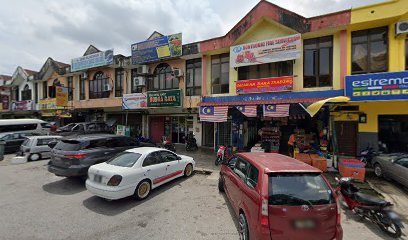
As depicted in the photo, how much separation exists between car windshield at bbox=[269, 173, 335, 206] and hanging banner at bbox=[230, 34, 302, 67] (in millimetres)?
8405

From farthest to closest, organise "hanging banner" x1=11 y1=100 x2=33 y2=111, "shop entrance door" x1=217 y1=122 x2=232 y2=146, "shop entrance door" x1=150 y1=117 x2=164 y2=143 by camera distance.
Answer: "hanging banner" x1=11 y1=100 x2=33 y2=111, "shop entrance door" x1=150 y1=117 x2=164 y2=143, "shop entrance door" x1=217 y1=122 x2=232 y2=146

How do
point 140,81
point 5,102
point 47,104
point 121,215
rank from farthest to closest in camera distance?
point 5,102
point 47,104
point 140,81
point 121,215

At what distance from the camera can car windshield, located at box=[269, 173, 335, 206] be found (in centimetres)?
317

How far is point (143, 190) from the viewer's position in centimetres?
608

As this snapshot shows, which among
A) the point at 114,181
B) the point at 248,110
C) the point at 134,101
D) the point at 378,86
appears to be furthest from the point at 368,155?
the point at 134,101

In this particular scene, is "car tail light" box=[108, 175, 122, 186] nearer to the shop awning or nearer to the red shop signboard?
the shop awning

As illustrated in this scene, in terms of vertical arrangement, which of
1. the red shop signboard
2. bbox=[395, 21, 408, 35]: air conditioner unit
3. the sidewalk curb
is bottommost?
the sidewalk curb

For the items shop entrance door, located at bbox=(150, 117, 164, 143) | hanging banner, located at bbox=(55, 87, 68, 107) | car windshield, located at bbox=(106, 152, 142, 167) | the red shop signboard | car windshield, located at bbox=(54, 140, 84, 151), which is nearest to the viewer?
car windshield, located at bbox=(106, 152, 142, 167)

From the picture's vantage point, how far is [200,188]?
22.9 ft

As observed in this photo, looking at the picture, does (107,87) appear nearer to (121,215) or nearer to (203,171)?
(203,171)

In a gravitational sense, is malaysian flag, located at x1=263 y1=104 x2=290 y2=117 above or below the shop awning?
below

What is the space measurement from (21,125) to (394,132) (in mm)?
25816

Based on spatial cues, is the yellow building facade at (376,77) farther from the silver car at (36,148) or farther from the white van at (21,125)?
the white van at (21,125)

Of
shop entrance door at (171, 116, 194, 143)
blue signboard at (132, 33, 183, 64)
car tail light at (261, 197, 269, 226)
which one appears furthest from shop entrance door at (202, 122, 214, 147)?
car tail light at (261, 197, 269, 226)
